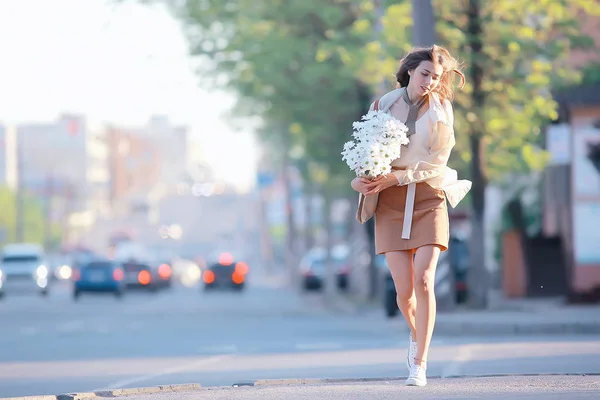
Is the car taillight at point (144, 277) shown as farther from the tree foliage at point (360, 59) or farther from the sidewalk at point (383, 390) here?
the sidewalk at point (383, 390)

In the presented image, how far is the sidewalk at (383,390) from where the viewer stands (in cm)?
786

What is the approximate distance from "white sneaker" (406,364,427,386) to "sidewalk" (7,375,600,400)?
7 cm

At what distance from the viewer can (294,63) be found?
1196 inches

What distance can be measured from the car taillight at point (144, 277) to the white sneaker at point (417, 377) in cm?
5046

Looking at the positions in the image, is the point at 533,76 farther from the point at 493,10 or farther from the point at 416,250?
the point at 416,250

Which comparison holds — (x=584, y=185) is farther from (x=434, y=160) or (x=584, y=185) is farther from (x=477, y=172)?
(x=434, y=160)

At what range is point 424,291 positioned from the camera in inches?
342

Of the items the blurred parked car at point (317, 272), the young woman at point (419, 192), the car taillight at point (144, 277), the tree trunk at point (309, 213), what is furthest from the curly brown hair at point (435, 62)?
the car taillight at point (144, 277)

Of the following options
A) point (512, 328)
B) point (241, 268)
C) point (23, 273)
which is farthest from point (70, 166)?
point (512, 328)

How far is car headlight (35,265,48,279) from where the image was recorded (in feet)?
178

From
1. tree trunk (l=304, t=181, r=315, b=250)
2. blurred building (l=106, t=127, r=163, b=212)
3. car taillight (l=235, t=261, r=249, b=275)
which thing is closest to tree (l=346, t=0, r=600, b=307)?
tree trunk (l=304, t=181, r=315, b=250)

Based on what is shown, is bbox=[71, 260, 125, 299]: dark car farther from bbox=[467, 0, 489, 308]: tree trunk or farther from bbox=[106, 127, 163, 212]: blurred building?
bbox=[106, 127, 163, 212]: blurred building

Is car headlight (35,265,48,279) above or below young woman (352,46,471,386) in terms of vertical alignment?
above

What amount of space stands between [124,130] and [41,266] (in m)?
140
